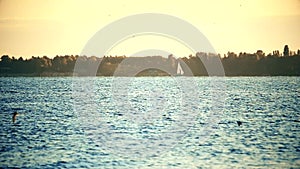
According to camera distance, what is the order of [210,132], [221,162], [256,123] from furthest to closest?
1. [256,123]
2. [210,132]
3. [221,162]

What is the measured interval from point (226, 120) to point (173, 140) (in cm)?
1795

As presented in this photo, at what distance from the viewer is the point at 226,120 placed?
60.2 meters

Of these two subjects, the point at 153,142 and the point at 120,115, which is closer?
the point at 153,142

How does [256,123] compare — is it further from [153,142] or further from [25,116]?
[25,116]

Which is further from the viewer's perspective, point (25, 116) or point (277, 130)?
point (25, 116)

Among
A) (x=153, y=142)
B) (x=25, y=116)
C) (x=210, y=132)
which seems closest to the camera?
(x=153, y=142)

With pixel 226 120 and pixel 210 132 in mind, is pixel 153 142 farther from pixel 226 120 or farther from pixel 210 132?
pixel 226 120

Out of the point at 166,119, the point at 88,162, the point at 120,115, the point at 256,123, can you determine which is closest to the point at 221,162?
the point at 88,162

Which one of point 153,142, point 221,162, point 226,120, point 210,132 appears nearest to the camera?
point 221,162

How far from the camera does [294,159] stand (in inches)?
1389

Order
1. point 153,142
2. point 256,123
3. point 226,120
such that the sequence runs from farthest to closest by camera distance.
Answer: point 226,120 < point 256,123 < point 153,142

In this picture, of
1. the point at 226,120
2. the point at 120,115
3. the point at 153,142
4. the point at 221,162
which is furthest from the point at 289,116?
the point at 221,162

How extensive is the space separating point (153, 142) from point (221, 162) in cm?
887

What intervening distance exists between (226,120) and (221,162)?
25.9 meters
